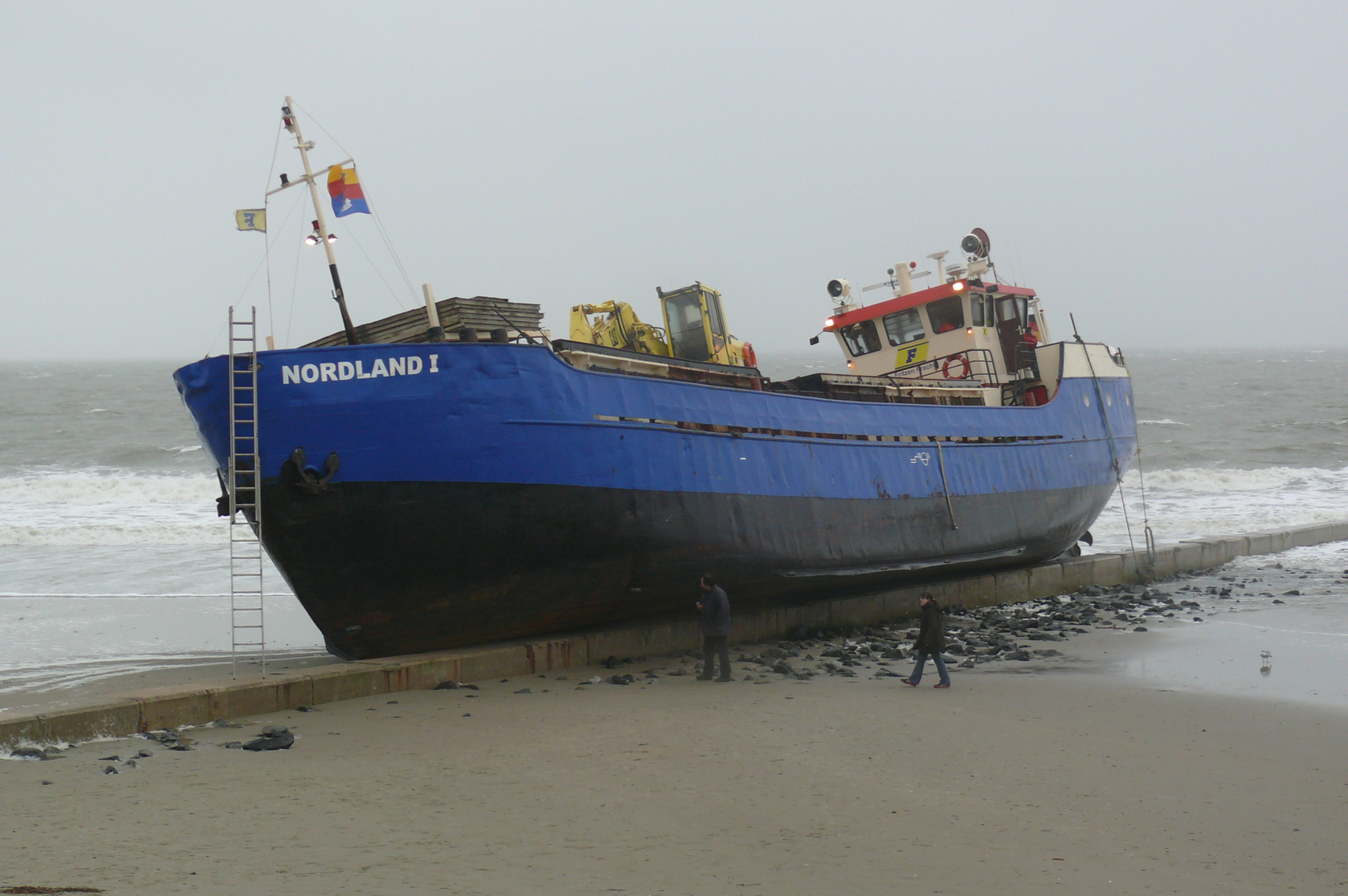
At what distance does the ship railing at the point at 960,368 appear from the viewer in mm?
17031

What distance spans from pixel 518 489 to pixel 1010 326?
1140cm

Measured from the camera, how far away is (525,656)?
9945 millimetres

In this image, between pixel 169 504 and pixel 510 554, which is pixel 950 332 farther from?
pixel 169 504

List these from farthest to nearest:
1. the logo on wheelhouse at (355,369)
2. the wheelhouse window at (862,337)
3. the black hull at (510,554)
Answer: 1. the wheelhouse window at (862,337)
2. the black hull at (510,554)
3. the logo on wheelhouse at (355,369)

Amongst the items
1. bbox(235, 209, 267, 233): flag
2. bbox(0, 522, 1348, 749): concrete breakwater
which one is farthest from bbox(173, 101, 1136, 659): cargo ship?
bbox(235, 209, 267, 233): flag

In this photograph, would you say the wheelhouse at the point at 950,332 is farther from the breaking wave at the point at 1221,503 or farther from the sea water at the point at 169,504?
the breaking wave at the point at 1221,503

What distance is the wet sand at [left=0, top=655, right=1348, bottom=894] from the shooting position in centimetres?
470

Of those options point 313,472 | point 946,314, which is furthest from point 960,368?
point 313,472

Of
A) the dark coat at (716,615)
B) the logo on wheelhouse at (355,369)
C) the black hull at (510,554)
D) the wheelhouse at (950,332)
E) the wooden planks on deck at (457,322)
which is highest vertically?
the wheelhouse at (950,332)

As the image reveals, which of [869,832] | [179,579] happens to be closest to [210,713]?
[869,832]

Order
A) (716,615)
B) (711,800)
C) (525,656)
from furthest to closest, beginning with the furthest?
(525,656)
(716,615)
(711,800)

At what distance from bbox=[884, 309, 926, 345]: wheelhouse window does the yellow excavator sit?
5.23 metres

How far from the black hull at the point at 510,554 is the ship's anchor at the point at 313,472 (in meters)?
0.09

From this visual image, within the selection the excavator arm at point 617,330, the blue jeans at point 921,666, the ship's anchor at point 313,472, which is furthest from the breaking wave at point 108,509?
the blue jeans at point 921,666
